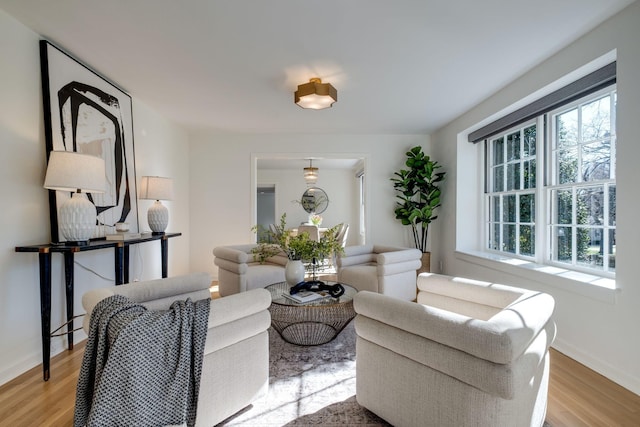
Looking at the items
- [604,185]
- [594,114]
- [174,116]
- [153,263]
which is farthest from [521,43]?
[153,263]

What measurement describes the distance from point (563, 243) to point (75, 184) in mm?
4053

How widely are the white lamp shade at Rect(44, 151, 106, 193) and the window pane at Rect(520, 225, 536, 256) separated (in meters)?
4.04

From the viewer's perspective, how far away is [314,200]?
9266mm

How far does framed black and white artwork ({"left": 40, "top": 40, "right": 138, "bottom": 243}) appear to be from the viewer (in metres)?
2.42

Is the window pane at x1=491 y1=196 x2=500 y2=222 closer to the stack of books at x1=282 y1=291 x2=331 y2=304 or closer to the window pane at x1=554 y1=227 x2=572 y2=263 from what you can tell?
the window pane at x1=554 y1=227 x2=572 y2=263

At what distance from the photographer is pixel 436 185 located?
198 inches

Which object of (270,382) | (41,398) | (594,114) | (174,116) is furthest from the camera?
(174,116)

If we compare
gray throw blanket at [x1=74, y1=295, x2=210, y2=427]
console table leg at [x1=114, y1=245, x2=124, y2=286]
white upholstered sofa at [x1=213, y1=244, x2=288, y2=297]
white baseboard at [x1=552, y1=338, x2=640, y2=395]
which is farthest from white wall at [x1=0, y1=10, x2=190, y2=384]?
white baseboard at [x1=552, y1=338, x2=640, y2=395]

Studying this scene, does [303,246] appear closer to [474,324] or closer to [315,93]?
[315,93]

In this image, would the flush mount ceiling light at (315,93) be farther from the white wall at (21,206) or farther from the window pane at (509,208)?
the window pane at (509,208)

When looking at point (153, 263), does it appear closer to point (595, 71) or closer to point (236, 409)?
point (236, 409)

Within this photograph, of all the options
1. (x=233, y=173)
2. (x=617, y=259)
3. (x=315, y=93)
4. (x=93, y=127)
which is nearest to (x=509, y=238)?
(x=617, y=259)

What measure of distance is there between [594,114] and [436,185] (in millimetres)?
2527

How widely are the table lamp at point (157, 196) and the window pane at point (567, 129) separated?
4025mm
